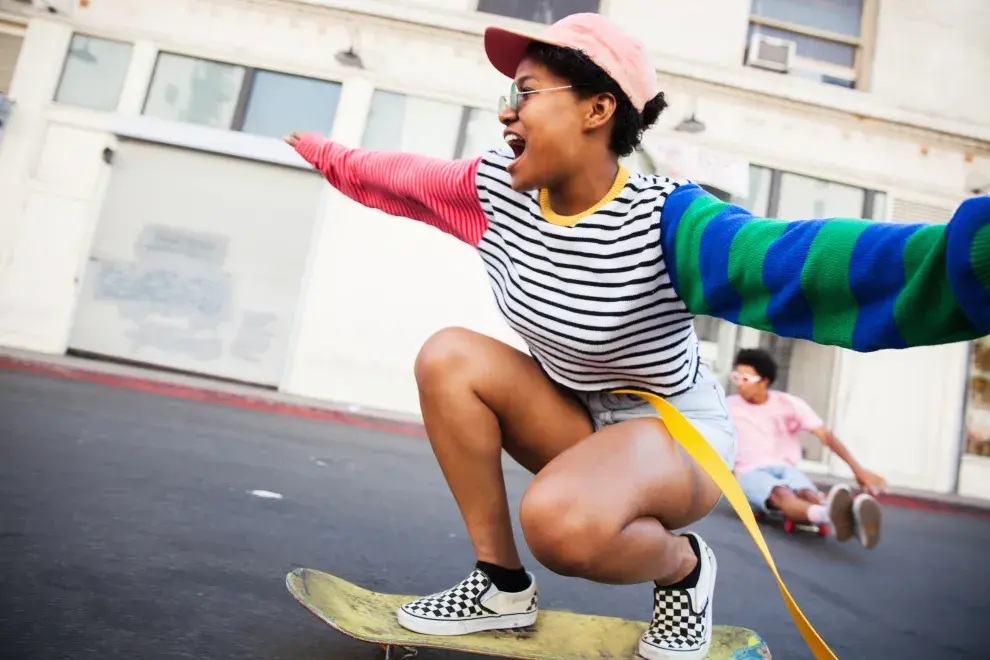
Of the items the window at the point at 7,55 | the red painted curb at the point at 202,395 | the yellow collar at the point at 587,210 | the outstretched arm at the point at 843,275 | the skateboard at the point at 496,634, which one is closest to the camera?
the outstretched arm at the point at 843,275

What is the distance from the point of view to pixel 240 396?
720 centimetres

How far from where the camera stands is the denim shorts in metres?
4.21

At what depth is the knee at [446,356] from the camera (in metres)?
1.72

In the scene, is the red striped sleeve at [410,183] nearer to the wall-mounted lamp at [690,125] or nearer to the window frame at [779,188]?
the wall-mounted lamp at [690,125]

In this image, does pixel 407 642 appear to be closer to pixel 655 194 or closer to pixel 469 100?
pixel 655 194

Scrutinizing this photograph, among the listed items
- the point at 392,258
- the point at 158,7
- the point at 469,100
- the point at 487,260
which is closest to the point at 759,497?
the point at 487,260

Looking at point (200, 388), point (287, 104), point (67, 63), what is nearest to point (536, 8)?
point (287, 104)

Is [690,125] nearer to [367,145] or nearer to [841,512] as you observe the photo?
[367,145]

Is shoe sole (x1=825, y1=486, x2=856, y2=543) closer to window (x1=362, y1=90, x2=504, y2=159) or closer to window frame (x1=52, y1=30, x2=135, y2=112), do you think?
window (x1=362, y1=90, x2=504, y2=159)

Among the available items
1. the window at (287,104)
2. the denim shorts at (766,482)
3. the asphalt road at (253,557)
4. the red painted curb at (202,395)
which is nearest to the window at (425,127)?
the window at (287,104)

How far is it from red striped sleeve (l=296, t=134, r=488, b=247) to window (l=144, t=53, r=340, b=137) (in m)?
7.16

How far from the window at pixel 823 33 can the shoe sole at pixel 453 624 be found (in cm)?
1004

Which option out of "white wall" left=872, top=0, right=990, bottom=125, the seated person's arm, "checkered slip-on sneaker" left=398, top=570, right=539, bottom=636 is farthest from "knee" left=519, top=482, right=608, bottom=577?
"white wall" left=872, top=0, right=990, bottom=125

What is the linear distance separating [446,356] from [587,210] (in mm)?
543
